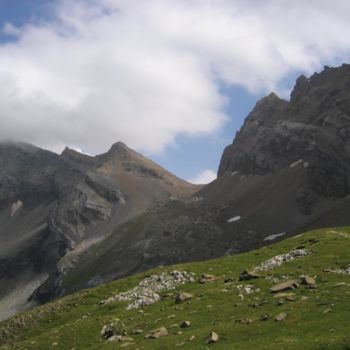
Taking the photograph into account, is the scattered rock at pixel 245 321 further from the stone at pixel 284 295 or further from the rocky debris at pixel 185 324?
the stone at pixel 284 295

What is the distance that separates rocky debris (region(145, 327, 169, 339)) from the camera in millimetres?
40531

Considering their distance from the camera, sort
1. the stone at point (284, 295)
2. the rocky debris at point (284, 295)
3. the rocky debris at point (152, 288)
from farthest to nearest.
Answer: the rocky debris at point (152, 288)
the stone at point (284, 295)
the rocky debris at point (284, 295)

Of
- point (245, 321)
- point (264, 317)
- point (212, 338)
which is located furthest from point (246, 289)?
point (212, 338)

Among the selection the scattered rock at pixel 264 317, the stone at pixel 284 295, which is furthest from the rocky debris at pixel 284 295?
the scattered rock at pixel 264 317

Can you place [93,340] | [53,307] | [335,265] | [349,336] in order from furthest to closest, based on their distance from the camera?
[53,307], [335,265], [93,340], [349,336]

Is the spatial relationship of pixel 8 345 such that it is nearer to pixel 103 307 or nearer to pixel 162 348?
pixel 103 307

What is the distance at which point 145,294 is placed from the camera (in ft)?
189

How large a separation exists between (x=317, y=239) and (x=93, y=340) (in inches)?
1351

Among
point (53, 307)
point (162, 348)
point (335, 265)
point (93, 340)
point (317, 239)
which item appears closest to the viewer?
point (162, 348)

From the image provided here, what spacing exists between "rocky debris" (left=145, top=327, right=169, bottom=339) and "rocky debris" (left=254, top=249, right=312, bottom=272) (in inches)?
749

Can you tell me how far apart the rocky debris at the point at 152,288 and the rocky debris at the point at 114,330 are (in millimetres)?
6793

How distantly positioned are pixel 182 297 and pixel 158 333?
35.3ft

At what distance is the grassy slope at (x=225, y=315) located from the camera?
3412 cm

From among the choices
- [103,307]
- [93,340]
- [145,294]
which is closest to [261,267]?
[145,294]
